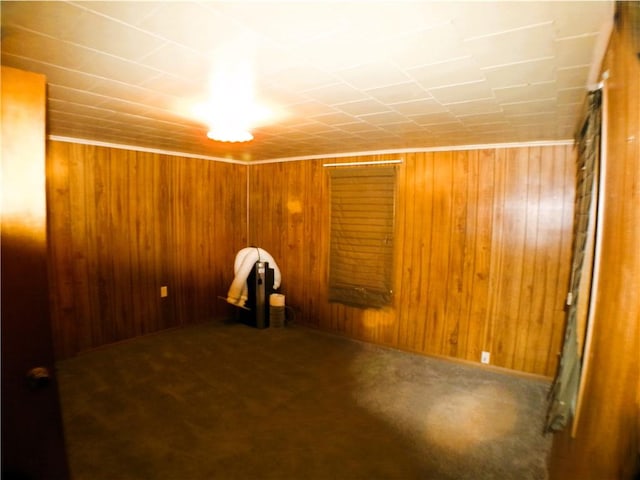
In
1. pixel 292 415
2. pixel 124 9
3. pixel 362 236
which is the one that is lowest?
pixel 292 415

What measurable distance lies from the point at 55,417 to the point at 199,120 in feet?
7.19

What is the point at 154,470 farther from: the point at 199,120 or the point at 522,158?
the point at 522,158

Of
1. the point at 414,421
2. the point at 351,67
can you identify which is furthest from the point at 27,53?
the point at 414,421

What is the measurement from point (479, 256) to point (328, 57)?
271cm

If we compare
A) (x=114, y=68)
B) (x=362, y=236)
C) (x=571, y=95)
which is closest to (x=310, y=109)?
(x=114, y=68)

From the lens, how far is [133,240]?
3.87m

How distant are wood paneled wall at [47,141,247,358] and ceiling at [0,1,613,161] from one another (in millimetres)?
1005

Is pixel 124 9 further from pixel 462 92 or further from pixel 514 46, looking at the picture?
pixel 462 92

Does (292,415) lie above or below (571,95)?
below

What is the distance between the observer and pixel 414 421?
2475 mm

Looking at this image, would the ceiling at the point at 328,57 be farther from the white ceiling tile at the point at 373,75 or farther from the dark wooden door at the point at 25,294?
the dark wooden door at the point at 25,294

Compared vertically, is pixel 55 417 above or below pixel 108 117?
below

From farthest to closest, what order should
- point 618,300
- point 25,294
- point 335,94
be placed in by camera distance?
point 335,94 < point 25,294 < point 618,300

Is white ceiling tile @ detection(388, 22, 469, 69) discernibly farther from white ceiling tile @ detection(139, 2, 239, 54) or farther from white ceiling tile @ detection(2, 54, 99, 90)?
white ceiling tile @ detection(2, 54, 99, 90)
